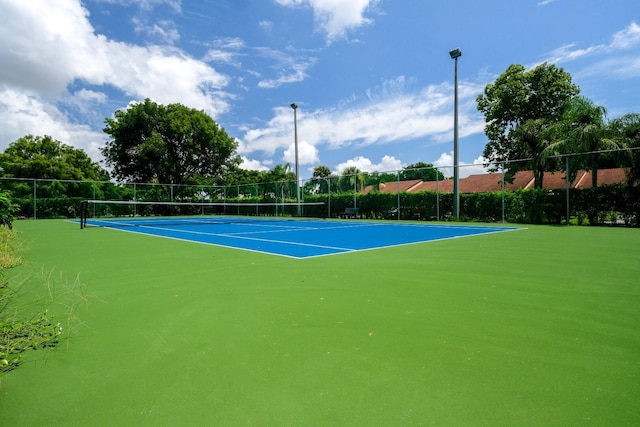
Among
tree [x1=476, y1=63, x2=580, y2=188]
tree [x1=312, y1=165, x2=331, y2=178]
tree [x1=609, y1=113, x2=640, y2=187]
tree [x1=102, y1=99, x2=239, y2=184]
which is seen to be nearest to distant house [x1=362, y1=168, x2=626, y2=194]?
tree [x1=609, y1=113, x2=640, y2=187]

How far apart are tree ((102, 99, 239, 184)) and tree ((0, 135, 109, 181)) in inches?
187

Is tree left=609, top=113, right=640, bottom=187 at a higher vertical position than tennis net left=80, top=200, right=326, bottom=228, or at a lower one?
higher

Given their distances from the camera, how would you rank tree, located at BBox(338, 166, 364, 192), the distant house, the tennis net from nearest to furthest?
the distant house < tree, located at BBox(338, 166, 364, 192) < the tennis net

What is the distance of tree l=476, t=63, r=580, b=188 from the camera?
28000 mm

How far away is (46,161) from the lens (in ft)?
115

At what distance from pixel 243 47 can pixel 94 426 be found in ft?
76.4

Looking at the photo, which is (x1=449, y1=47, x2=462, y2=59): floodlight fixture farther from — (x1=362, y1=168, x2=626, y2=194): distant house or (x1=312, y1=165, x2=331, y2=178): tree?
(x1=312, y1=165, x2=331, y2=178): tree

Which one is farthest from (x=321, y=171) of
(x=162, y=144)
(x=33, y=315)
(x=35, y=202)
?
(x=33, y=315)

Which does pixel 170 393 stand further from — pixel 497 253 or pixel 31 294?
pixel 497 253

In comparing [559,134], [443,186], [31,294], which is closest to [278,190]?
[443,186]

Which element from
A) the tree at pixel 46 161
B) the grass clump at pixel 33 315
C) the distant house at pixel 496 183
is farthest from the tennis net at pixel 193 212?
the grass clump at pixel 33 315

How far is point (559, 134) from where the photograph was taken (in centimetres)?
2062

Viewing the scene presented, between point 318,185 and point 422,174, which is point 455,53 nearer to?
point 422,174

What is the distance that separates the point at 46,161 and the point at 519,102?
137ft
